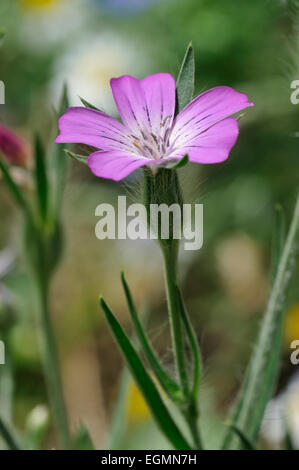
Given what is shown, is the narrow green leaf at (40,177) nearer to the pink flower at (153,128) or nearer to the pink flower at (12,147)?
the pink flower at (12,147)

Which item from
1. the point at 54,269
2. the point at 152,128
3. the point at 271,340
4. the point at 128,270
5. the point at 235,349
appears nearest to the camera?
the point at 152,128

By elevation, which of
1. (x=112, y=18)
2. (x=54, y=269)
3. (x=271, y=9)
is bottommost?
(x=54, y=269)

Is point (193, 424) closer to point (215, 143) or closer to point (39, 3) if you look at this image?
point (215, 143)

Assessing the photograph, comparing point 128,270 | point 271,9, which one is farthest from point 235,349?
point 271,9

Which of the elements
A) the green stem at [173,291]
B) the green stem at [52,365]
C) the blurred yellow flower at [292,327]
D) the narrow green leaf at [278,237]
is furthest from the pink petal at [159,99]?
the blurred yellow flower at [292,327]

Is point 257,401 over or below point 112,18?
below

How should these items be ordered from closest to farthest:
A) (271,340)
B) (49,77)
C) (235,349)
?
(271,340)
(235,349)
(49,77)

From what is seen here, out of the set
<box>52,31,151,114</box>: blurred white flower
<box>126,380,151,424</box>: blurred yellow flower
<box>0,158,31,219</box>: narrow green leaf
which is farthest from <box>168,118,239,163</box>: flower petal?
<box>52,31,151,114</box>: blurred white flower

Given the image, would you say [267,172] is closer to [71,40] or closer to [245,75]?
[245,75]
